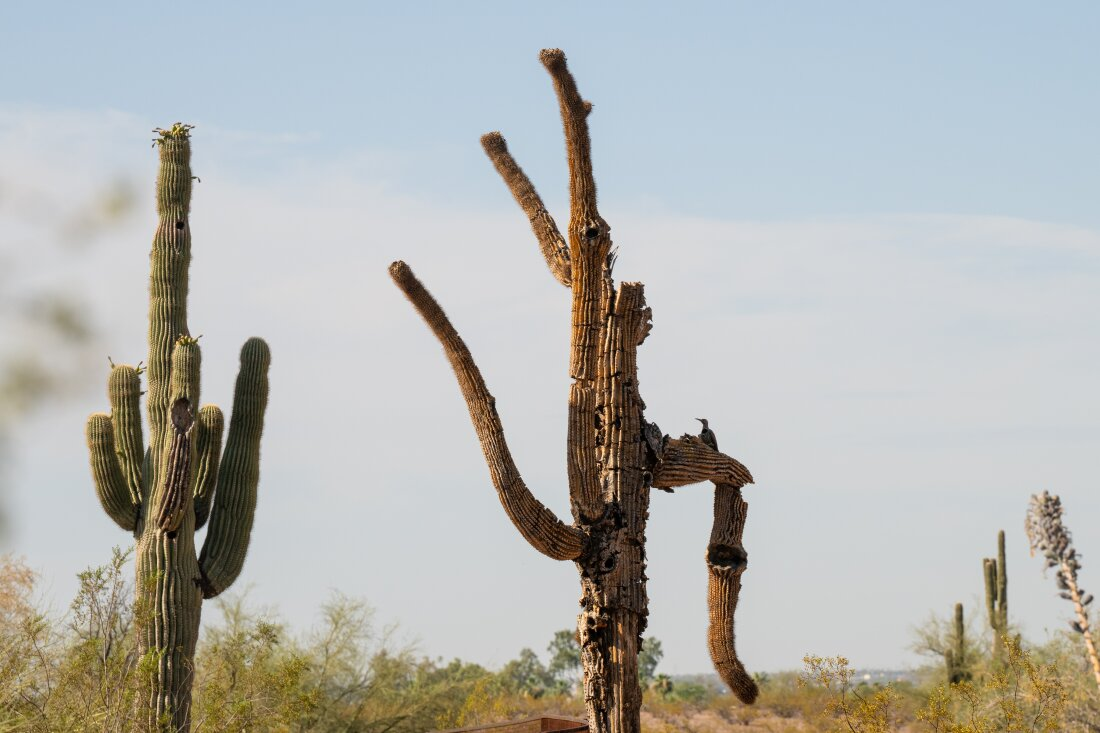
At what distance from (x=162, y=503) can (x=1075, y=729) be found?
33.9 ft

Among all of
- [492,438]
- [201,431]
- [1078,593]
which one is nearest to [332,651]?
[201,431]

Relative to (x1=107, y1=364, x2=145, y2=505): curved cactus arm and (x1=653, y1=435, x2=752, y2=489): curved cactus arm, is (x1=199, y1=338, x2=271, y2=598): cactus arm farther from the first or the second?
(x1=653, y1=435, x2=752, y2=489): curved cactus arm

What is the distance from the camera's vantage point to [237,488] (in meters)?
11.6

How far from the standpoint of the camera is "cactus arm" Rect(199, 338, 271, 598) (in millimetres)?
11508

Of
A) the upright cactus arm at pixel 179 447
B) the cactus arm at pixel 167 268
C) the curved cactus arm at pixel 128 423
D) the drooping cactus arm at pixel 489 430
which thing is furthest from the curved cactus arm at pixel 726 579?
the curved cactus arm at pixel 128 423

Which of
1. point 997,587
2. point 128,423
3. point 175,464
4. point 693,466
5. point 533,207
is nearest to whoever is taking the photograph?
point 693,466

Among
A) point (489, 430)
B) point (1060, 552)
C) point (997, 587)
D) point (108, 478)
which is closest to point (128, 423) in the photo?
point (108, 478)

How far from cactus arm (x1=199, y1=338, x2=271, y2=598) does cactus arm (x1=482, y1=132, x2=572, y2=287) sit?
364 cm

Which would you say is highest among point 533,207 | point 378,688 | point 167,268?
point 167,268

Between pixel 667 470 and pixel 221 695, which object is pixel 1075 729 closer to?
pixel 667 470

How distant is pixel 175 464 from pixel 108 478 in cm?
63

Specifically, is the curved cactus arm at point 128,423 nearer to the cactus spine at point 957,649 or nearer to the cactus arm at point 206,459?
the cactus arm at point 206,459

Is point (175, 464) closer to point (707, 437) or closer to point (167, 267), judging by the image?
point (167, 267)

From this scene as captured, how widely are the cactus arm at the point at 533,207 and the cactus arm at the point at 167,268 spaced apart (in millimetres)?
3836
